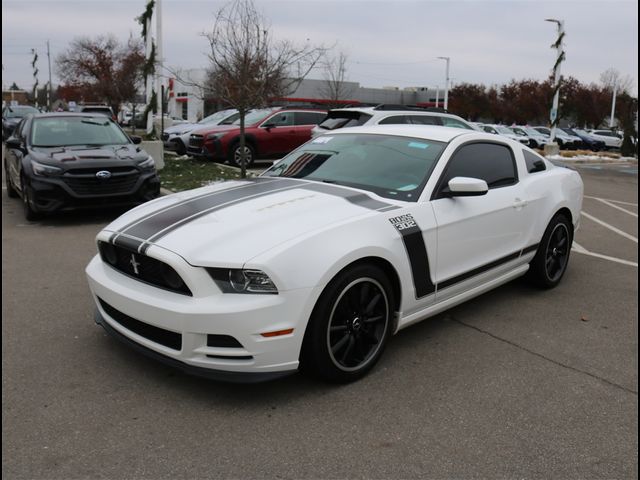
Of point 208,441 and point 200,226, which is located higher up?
point 200,226

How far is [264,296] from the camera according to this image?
3.07 m

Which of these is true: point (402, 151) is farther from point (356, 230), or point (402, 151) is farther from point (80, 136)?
point (80, 136)

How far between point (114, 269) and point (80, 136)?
615 cm

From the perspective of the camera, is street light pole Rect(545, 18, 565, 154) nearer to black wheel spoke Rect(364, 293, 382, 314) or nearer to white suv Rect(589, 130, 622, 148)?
white suv Rect(589, 130, 622, 148)

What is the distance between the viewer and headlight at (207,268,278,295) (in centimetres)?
308

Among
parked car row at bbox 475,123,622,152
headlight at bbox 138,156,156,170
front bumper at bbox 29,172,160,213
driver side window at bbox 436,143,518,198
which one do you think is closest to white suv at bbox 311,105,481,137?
headlight at bbox 138,156,156,170

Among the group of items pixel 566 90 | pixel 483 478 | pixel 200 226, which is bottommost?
pixel 483 478

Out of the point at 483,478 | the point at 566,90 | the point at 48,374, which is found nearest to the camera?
the point at 483,478

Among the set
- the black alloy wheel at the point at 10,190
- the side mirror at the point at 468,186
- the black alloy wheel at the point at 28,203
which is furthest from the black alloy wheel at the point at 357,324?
the black alloy wheel at the point at 10,190

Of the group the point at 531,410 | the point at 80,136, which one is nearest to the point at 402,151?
the point at 531,410

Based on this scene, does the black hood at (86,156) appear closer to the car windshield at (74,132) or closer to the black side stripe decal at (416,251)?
the car windshield at (74,132)

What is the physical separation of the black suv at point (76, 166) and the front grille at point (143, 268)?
4638 mm

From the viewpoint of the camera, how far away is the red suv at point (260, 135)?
14.8m

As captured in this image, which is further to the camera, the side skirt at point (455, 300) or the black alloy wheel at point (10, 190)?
the black alloy wheel at point (10, 190)
